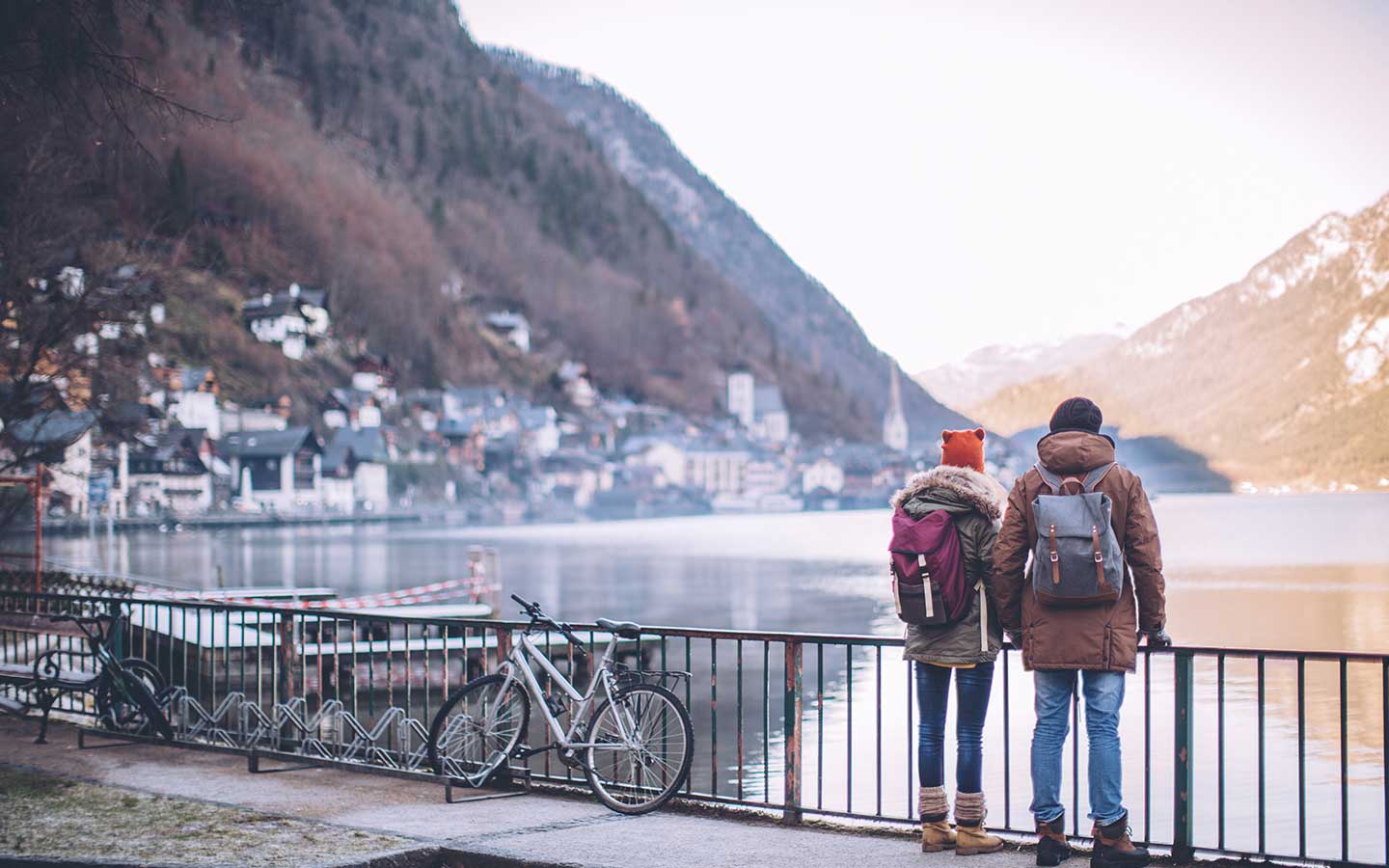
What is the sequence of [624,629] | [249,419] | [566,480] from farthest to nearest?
[566,480]
[249,419]
[624,629]


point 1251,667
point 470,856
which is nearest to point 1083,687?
point 470,856

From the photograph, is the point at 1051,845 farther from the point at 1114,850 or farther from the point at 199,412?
the point at 199,412

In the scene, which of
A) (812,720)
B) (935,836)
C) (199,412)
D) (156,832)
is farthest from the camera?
(199,412)

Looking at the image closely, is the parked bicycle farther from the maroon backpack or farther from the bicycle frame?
the maroon backpack

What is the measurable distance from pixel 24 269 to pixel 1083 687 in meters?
23.1

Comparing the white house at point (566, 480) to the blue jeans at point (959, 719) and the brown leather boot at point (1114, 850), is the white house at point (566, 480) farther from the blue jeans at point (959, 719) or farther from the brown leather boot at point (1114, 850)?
the brown leather boot at point (1114, 850)

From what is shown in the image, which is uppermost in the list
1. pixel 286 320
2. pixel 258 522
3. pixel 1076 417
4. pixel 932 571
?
pixel 286 320

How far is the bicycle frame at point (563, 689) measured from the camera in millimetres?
8070

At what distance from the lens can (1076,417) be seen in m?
6.30

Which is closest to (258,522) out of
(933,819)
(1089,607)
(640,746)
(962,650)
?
(640,746)

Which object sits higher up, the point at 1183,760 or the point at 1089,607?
the point at 1089,607

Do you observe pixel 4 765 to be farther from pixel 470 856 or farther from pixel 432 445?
pixel 432 445

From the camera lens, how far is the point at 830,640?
761 centimetres

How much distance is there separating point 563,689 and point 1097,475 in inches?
144
